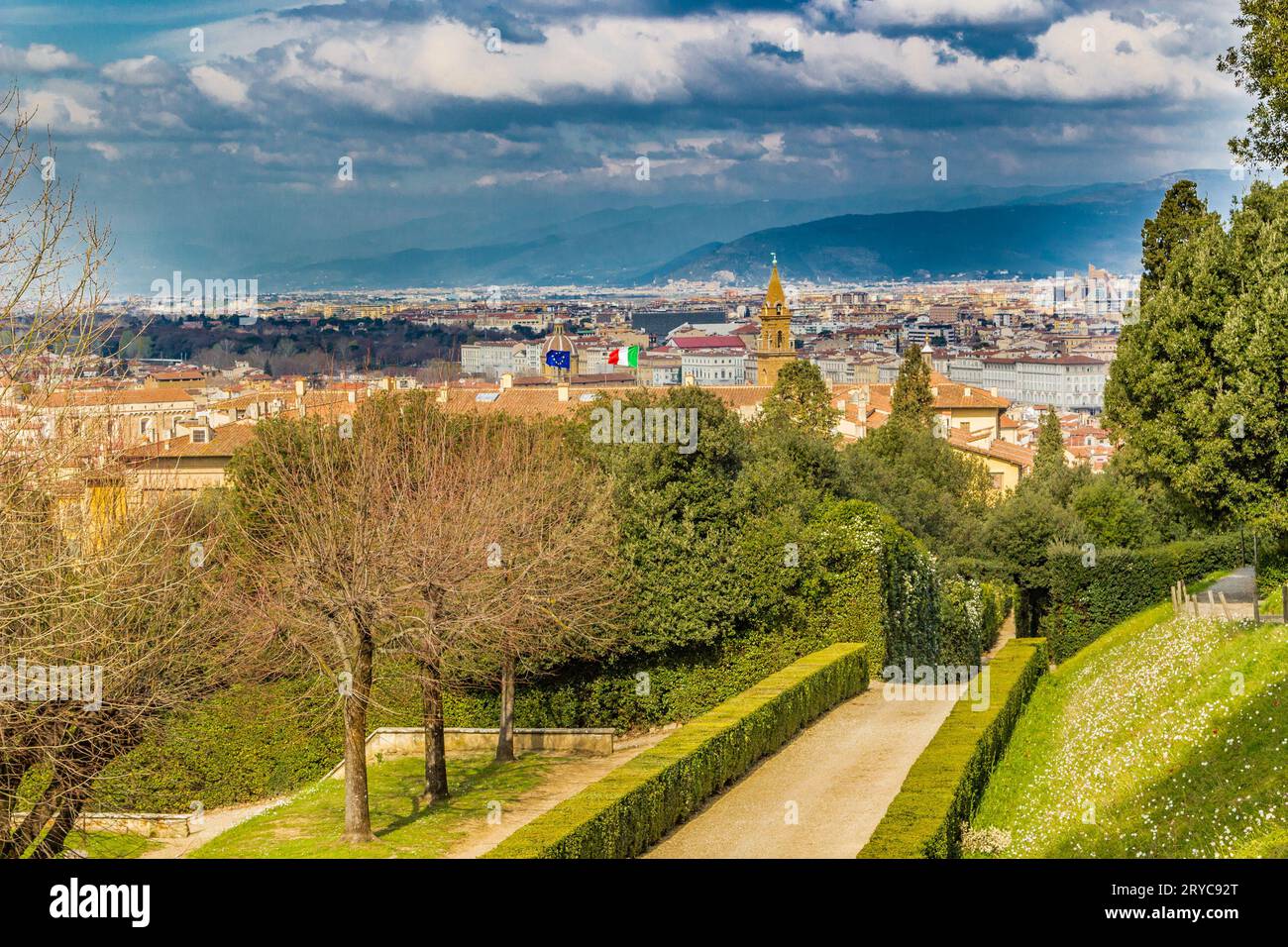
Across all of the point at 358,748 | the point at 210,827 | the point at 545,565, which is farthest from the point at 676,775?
the point at 210,827

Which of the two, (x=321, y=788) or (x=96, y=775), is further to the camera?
(x=321, y=788)

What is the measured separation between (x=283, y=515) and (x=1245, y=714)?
1393 centimetres

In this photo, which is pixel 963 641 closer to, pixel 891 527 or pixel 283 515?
pixel 891 527

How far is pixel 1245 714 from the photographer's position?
14.7 meters

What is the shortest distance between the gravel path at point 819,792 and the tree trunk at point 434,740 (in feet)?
16.2

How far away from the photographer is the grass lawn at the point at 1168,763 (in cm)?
1225

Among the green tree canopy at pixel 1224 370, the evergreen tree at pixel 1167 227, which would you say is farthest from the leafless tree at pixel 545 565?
the evergreen tree at pixel 1167 227

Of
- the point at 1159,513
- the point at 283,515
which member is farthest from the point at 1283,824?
the point at 1159,513

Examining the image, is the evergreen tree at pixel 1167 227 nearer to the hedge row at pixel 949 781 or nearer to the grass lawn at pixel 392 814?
the hedge row at pixel 949 781

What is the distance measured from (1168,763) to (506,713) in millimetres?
11231

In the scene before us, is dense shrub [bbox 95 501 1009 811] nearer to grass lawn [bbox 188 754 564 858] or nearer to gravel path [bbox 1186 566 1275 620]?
grass lawn [bbox 188 754 564 858]

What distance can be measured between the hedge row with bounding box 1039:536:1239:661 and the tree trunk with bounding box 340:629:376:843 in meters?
24.5

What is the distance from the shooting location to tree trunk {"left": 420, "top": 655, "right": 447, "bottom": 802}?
1950cm

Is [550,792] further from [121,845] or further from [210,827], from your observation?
[121,845]
